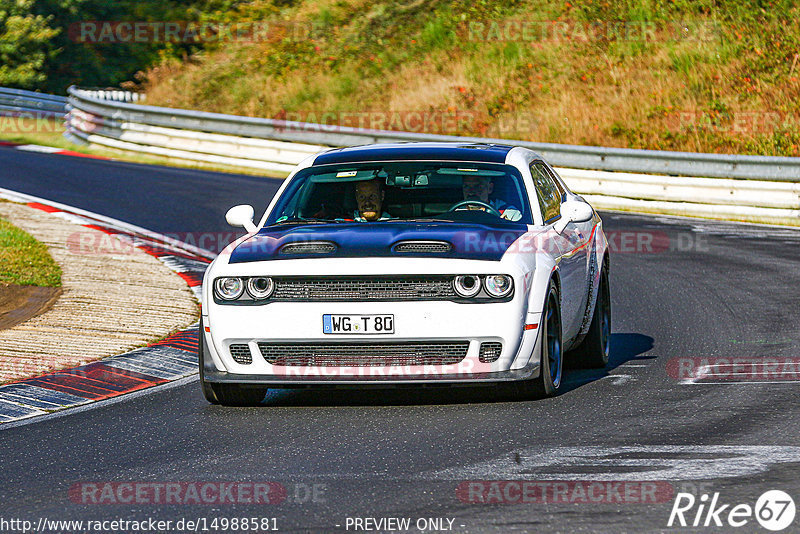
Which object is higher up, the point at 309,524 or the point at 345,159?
the point at 345,159

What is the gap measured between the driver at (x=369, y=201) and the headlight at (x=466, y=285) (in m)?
1.34

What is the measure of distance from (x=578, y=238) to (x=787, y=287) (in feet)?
16.1

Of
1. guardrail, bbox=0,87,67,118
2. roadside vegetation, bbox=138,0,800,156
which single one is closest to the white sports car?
roadside vegetation, bbox=138,0,800,156

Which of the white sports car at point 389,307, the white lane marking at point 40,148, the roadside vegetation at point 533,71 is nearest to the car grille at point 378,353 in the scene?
the white sports car at point 389,307

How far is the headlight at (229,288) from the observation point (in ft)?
26.4

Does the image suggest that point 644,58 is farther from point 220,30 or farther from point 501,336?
point 501,336

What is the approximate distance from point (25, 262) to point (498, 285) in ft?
24.4

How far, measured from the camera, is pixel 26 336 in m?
10.7

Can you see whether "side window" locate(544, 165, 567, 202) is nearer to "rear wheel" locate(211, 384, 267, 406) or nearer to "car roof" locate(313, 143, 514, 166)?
"car roof" locate(313, 143, 514, 166)

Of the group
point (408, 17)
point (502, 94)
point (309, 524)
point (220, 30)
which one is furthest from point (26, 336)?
point (220, 30)

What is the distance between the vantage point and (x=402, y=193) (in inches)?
363

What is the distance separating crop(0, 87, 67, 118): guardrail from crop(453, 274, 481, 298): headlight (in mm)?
28691

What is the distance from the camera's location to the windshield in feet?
29.7

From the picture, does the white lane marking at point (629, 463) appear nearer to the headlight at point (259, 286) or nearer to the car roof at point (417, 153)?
the headlight at point (259, 286)
